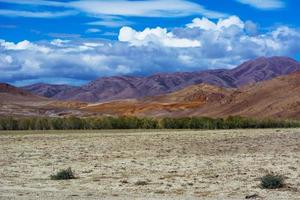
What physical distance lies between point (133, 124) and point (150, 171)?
5853cm

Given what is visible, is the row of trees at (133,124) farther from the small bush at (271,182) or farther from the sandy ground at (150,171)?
the small bush at (271,182)

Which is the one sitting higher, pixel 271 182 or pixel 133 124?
pixel 271 182

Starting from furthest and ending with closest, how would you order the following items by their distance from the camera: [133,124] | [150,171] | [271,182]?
[133,124]
[150,171]
[271,182]

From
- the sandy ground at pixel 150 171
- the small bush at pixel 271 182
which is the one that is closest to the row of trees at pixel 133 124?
the sandy ground at pixel 150 171

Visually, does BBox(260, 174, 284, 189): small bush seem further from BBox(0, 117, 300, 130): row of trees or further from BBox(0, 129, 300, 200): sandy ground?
BBox(0, 117, 300, 130): row of trees

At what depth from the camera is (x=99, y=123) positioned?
3322 inches

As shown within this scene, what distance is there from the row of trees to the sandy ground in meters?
41.2

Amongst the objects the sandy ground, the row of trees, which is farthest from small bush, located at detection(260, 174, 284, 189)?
the row of trees

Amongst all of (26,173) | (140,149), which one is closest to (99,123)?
(140,149)

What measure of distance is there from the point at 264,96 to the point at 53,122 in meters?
56.2

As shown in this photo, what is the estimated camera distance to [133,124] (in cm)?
8588

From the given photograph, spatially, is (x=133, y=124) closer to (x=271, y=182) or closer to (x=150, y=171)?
(x=150, y=171)

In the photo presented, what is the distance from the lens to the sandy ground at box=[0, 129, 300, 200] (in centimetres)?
2072

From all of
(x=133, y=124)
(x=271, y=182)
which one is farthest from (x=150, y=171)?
(x=133, y=124)
